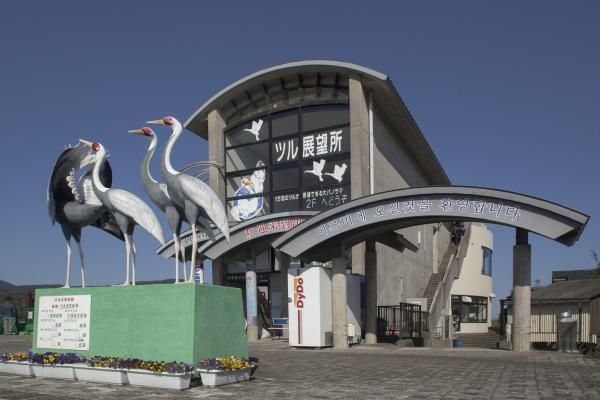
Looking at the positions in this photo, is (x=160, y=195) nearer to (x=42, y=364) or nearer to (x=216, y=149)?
(x=42, y=364)

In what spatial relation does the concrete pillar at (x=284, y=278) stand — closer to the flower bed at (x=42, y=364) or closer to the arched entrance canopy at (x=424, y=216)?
the arched entrance canopy at (x=424, y=216)

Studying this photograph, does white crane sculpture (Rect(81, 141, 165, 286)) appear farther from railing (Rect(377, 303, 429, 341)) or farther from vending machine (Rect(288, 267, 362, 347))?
railing (Rect(377, 303, 429, 341))

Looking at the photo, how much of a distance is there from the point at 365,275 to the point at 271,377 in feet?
34.2

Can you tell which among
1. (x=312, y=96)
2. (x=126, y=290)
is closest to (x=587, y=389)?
(x=126, y=290)

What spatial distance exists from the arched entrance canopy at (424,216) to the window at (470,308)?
22.9 metres

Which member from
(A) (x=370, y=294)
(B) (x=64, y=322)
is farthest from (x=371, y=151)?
(B) (x=64, y=322)

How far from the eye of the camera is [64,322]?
45.3 ft

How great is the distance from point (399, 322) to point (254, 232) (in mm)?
7845

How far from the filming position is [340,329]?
19.9 m

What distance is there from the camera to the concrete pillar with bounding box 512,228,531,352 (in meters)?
17.4

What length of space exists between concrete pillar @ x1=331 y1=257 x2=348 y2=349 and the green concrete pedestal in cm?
721

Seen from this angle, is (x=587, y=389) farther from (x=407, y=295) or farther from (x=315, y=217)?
(x=407, y=295)

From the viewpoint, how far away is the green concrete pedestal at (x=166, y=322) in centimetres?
1181

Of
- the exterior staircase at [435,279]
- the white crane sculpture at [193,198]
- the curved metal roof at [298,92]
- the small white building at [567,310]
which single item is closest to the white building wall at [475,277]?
the exterior staircase at [435,279]
